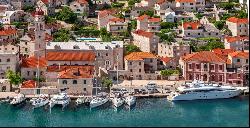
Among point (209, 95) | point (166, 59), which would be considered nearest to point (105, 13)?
point (166, 59)

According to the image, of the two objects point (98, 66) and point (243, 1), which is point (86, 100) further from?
point (243, 1)

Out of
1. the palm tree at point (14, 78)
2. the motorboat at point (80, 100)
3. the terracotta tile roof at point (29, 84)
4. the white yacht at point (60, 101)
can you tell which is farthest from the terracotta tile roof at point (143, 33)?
the white yacht at point (60, 101)

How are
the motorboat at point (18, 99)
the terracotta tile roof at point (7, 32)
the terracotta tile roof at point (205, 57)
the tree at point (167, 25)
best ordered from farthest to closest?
the tree at point (167, 25) → the terracotta tile roof at point (7, 32) → the terracotta tile roof at point (205, 57) → the motorboat at point (18, 99)

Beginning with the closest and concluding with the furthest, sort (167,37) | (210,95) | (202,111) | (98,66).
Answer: (202,111), (210,95), (98,66), (167,37)

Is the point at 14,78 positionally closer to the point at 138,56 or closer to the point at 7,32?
the point at 138,56

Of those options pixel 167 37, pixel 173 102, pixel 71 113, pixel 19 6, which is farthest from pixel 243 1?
pixel 71 113

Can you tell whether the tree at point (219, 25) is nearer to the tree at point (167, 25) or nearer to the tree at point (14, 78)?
the tree at point (167, 25)
